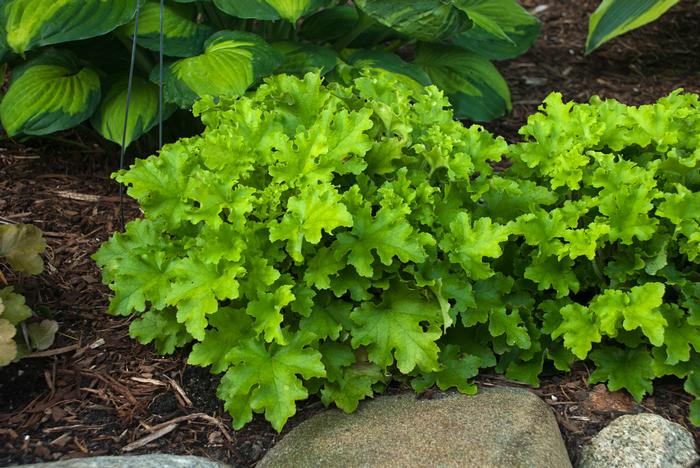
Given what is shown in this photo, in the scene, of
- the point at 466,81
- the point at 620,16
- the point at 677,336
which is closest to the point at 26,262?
the point at 677,336

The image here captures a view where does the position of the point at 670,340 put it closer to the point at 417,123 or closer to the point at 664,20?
the point at 417,123

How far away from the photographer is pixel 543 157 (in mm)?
3182

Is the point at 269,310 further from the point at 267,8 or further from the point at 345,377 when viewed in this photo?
the point at 267,8

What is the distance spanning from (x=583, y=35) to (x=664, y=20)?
22.2 inches

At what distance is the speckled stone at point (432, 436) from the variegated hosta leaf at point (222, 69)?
1521 mm

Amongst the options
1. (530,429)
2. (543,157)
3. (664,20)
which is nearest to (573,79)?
(664,20)

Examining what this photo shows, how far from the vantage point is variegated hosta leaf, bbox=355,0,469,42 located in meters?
4.01

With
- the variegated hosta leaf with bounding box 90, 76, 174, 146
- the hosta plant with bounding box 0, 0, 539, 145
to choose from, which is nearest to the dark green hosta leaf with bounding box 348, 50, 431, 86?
the hosta plant with bounding box 0, 0, 539, 145

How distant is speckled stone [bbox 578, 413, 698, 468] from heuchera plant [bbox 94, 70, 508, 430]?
0.44 metres

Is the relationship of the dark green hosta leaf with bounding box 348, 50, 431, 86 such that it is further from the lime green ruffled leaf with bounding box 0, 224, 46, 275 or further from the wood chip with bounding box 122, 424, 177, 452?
the wood chip with bounding box 122, 424, 177, 452

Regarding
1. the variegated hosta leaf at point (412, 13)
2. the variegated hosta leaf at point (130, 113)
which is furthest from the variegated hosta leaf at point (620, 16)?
the variegated hosta leaf at point (130, 113)

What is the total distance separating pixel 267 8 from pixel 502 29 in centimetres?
150

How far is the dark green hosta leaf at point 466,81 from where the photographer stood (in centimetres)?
448

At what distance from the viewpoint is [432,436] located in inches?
104
